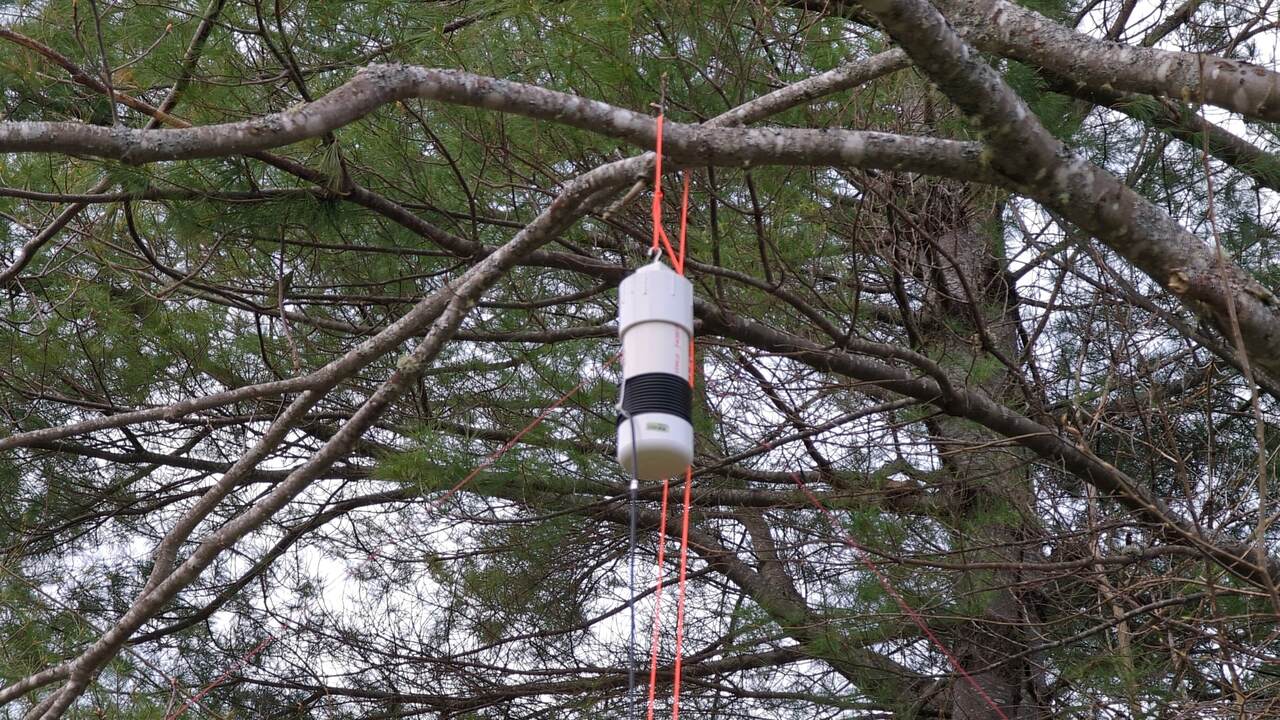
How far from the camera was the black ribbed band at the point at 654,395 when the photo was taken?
6.08ft

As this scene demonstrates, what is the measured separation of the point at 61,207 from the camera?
4359 mm

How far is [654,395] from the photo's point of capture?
1858 millimetres

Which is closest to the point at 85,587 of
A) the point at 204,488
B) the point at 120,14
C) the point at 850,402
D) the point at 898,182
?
the point at 204,488

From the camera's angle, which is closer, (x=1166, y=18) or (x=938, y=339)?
(x=1166, y=18)

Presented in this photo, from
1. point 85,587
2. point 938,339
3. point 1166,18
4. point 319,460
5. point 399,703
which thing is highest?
point 1166,18

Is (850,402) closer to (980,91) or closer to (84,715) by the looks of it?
(980,91)

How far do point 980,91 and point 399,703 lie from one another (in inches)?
141

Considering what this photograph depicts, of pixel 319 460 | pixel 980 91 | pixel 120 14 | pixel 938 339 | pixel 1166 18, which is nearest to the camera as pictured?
pixel 980 91

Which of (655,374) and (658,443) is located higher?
(655,374)

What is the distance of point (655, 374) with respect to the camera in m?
1.88

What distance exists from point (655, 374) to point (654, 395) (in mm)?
36

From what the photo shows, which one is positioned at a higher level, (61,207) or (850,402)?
(61,207)

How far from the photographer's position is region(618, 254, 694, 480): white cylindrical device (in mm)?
1847

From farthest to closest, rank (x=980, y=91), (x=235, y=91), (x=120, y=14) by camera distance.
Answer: (x=120, y=14)
(x=235, y=91)
(x=980, y=91)
